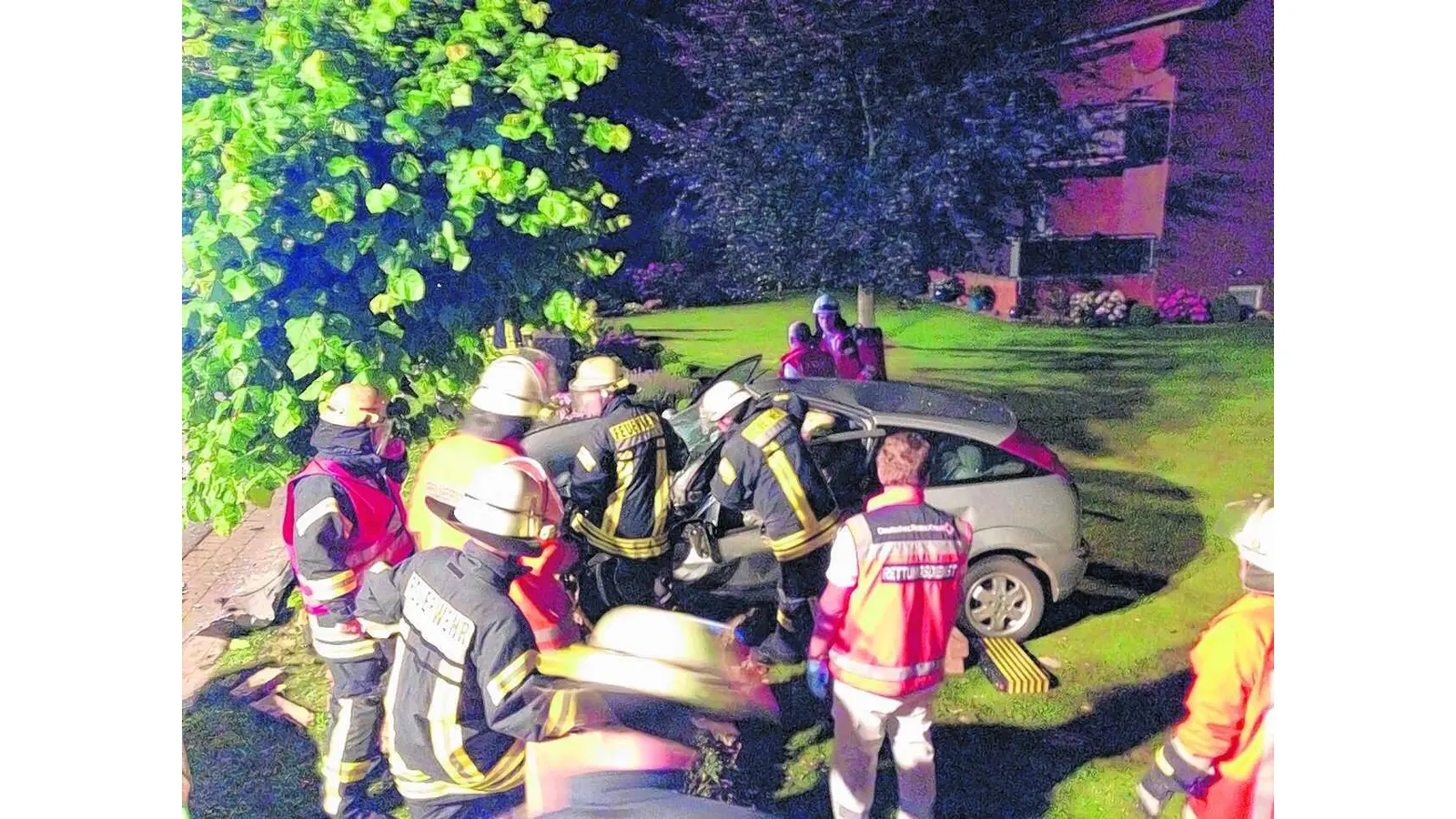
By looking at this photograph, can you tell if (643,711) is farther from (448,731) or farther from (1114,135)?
(1114,135)

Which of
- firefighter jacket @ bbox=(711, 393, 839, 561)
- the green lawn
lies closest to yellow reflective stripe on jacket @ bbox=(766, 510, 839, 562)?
firefighter jacket @ bbox=(711, 393, 839, 561)

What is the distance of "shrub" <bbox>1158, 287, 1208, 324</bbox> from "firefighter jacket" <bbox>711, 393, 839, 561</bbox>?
1.38 meters

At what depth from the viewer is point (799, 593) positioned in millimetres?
3443

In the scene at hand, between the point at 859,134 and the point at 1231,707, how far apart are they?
2.36 m

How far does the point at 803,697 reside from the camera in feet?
11.4

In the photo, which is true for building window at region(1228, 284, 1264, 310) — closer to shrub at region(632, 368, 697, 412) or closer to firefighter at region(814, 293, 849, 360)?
firefighter at region(814, 293, 849, 360)

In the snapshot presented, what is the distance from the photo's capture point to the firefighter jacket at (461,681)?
10.5 ft

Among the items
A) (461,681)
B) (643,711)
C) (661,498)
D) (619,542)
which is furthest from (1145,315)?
(461,681)

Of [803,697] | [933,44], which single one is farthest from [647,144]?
[803,697]

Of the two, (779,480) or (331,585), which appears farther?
(331,585)

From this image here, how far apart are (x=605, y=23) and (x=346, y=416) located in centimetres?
174

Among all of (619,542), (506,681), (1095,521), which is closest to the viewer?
(506,681)

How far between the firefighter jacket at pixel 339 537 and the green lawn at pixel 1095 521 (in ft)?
4.29

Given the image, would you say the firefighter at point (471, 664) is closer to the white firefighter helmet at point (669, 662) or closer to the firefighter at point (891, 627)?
the white firefighter helmet at point (669, 662)
